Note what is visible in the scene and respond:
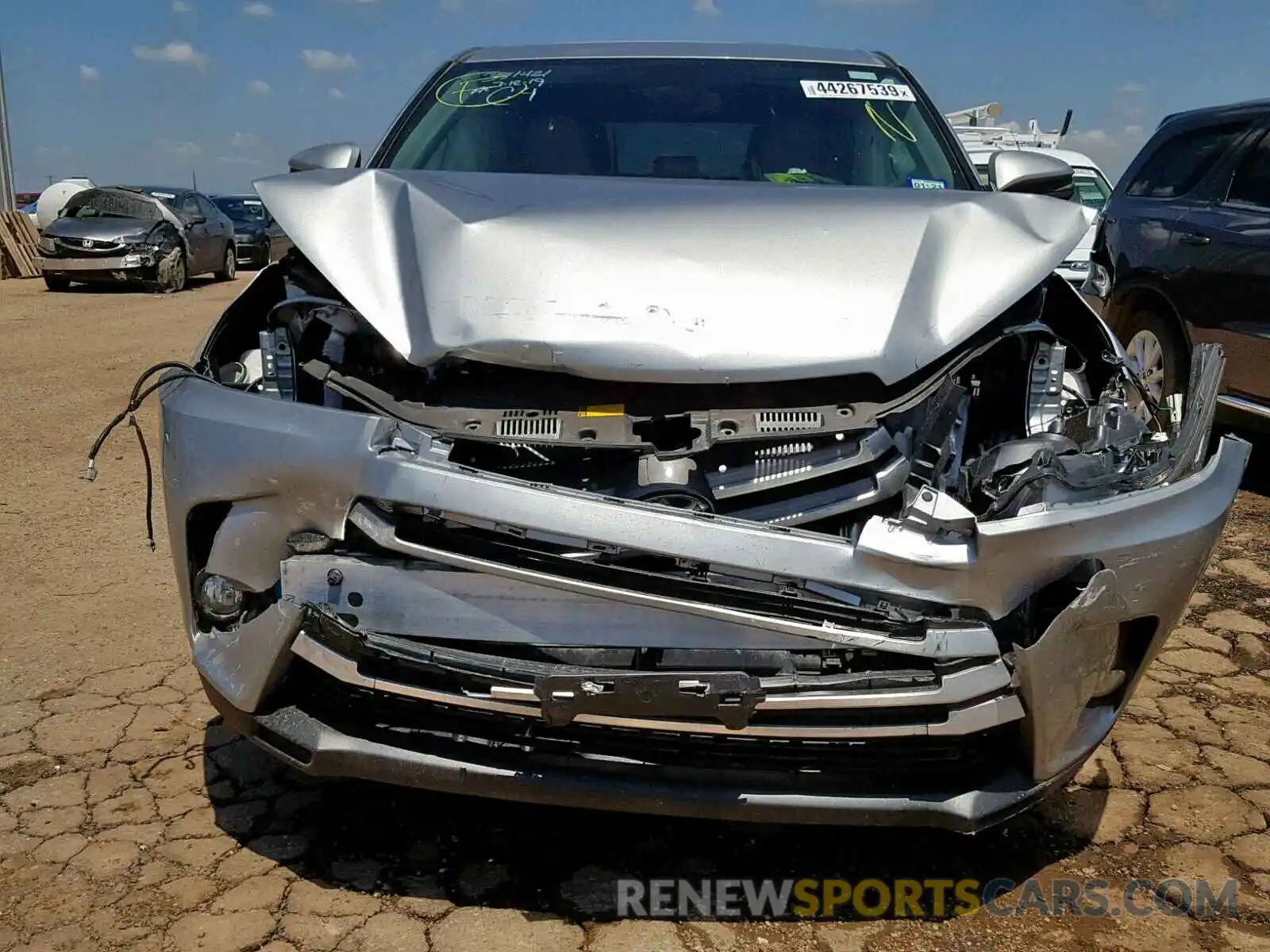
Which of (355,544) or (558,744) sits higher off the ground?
(355,544)

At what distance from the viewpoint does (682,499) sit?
2.23 metres

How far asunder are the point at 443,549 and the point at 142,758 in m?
1.40

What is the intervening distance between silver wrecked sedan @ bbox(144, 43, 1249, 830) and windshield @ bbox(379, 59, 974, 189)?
0.73 meters

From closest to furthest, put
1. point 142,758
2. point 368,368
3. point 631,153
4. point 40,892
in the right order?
point 40,892 → point 368,368 → point 142,758 → point 631,153

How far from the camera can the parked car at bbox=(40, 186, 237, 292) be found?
49.8 feet

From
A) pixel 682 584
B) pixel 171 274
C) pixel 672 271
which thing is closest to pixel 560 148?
pixel 672 271

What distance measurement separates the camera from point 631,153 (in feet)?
11.5

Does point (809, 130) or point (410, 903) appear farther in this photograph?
point (809, 130)

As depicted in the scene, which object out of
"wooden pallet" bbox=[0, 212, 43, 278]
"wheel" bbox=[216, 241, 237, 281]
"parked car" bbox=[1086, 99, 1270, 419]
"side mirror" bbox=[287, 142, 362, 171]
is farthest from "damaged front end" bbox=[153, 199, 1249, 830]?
"wooden pallet" bbox=[0, 212, 43, 278]

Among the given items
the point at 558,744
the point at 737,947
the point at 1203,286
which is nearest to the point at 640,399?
the point at 558,744

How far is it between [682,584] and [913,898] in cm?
97

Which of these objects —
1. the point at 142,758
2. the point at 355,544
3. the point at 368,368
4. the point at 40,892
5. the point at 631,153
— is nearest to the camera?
the point at 355,544

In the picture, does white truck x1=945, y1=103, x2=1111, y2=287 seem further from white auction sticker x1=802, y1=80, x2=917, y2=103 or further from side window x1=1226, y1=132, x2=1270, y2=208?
white auction sticker x1=802, y1=80, x2=917, y2=103

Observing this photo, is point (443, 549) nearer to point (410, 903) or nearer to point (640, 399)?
point (640, 399)
